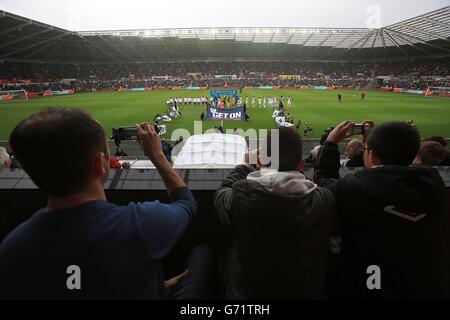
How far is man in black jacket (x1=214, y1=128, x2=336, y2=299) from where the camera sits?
190cm

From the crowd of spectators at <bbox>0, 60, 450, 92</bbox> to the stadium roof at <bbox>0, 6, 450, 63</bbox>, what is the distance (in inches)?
82.5

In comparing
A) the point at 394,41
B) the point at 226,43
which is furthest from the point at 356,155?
the point at 394,41

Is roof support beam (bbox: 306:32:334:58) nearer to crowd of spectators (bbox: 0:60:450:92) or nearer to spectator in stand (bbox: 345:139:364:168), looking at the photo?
crowd of spectators (bbox: 0:60:450:92)

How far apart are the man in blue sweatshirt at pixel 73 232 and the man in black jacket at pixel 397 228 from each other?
1.42 metres

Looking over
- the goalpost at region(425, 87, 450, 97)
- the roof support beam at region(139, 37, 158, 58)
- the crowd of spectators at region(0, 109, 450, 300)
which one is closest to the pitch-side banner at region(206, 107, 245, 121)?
the crowd of spectators at region(0, 109, 450, 300)

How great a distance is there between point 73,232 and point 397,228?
81.6 inches

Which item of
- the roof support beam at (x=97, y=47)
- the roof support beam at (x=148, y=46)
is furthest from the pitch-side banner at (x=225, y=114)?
the roof support beam at (x=148, y=46)

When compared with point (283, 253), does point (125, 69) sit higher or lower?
higher

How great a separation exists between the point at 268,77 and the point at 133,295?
77643 mm

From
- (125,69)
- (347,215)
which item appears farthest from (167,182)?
(125,69)

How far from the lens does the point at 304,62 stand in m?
80.8

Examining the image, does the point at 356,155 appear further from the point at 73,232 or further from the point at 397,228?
the point at 73,232

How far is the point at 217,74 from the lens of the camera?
78375 mm
